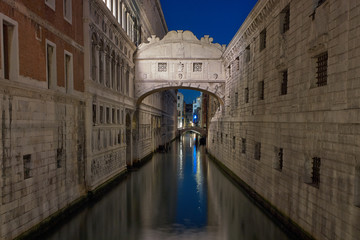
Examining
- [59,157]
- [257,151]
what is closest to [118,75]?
[59,157]

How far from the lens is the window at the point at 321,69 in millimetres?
7743

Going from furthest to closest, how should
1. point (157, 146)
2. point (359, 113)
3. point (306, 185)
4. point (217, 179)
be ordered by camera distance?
point (157, 146) → point (217, 179) → point (306, 185) → point (359, 113)

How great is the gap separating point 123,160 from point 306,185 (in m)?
14.0

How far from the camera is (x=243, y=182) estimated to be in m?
15.8

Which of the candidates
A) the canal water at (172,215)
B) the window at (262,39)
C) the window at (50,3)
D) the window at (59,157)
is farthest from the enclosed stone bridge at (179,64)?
the window at (59,157)

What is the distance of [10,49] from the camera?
25.4ft

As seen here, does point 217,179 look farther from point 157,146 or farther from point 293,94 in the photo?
point 157,146

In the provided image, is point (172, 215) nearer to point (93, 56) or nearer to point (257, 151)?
point (257, 151)

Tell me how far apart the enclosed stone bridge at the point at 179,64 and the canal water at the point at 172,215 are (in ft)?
26.6

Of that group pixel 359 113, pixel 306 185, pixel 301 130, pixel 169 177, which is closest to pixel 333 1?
pixel 359 113

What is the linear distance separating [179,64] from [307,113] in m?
15.0

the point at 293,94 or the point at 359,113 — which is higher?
the point at 293,94

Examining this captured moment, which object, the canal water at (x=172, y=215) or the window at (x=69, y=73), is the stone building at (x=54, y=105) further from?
the canal water at (x=172, y=215)

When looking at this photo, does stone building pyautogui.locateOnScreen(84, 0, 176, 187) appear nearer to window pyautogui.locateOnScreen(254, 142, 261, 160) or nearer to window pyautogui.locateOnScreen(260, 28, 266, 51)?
window pyautogui.locateOnScreen(254, 142, 261, 160)
